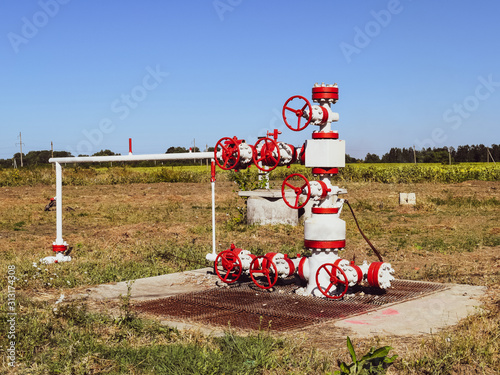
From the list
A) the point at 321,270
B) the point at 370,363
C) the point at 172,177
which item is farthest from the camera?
the point at 172,177

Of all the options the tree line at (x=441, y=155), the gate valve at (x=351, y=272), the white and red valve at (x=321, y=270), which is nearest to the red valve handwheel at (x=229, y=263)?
the white and red valve at (x=321, y=270)

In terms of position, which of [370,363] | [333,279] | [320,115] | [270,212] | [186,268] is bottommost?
[186,268]

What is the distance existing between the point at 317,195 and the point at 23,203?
1635cm

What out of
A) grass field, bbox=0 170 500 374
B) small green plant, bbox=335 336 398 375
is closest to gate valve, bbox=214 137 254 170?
grass field, bbox=0 170 500 374

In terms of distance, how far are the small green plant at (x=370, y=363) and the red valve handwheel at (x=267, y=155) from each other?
2.79 m

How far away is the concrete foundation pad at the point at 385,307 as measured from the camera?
17.3 ft

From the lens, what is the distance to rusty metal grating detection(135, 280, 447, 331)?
18.5 ft

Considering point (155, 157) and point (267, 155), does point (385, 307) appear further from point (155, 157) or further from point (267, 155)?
point (155, 157)

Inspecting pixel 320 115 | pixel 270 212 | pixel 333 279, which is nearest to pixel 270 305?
pixel 333 279

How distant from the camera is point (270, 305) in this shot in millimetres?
6266

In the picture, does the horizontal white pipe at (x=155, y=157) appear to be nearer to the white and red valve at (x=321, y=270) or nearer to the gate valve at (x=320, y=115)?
the white and red valve at (x=321, y=270)

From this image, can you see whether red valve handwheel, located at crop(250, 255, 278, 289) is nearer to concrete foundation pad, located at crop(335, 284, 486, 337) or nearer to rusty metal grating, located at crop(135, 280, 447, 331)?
rusty metal grating, located at crop(135, 280, 447, 331)

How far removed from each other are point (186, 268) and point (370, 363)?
5.26 m

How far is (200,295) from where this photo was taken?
269 inches
